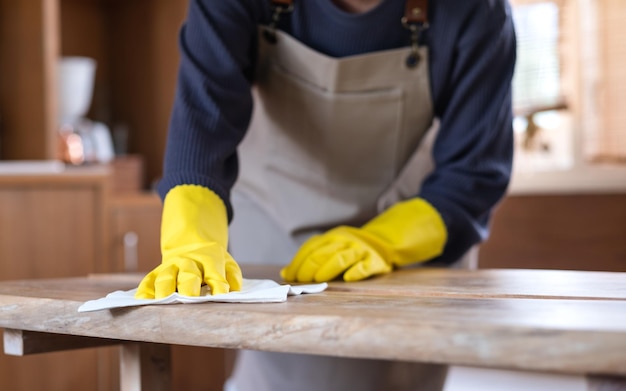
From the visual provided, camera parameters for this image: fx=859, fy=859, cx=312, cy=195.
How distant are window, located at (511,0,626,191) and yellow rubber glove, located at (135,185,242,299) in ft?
7.21

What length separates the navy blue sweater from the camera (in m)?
1.22

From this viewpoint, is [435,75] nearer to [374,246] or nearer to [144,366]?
[374,246]

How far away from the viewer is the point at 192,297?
2.74 ft

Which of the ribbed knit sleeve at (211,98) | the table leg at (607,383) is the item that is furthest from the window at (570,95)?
the table leg at (607,383)

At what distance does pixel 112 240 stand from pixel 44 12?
28.0 inches

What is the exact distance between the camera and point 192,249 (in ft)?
3.21

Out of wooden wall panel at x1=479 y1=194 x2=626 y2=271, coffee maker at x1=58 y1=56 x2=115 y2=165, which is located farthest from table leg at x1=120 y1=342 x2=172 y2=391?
wooden wall panel at x1=479 y1=194 x2=626 y2=271

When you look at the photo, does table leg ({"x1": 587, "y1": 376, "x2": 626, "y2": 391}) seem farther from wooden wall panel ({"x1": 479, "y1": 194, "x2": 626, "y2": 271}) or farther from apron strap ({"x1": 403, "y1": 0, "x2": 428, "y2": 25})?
wooden wall panel ({"x1": 479, "y1": 194, "x2": 626, "y2": 271})

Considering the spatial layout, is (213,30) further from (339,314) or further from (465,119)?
(339,314)

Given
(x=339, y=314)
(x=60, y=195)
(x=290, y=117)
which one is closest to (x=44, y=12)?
(x=60, y=195)

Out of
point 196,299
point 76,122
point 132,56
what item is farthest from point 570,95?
point 196,299

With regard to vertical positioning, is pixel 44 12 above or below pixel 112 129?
above

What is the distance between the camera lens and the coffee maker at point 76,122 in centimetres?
277

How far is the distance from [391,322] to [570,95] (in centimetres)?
274
